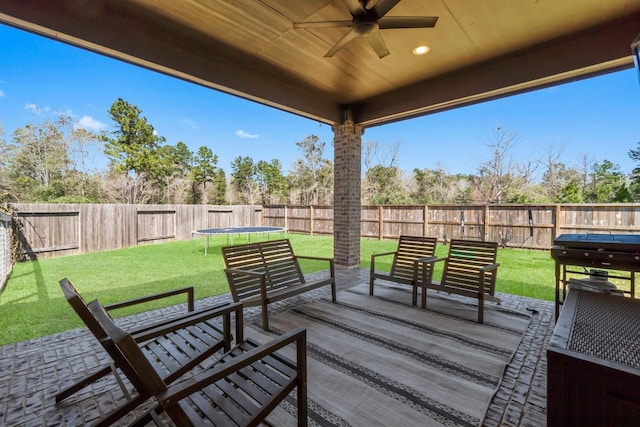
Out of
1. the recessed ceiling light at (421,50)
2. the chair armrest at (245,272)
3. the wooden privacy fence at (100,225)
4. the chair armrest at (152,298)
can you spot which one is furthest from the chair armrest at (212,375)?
the wooden privacy fence at (100,225)

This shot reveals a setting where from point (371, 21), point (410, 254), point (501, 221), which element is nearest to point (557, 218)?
point (501, 221)

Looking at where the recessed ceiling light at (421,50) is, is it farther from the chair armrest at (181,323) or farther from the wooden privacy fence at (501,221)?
→ the wooden privacy fence at (501,221)

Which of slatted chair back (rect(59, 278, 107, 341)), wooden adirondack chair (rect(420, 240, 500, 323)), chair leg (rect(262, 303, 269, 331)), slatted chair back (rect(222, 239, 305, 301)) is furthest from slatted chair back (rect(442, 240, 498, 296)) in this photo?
slatted chair back (rect(59, 278, 107, 341))

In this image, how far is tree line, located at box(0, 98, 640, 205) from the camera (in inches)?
490

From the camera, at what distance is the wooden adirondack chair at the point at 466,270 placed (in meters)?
3.43

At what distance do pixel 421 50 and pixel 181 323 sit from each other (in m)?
4.09

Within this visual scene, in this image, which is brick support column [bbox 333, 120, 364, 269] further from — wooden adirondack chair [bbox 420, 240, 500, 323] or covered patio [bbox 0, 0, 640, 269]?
wooden adirondack chair [bbox 420, 240, 500, 323]

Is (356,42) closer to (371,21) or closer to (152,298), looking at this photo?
(371,21)

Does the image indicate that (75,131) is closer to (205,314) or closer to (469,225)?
(205,314)

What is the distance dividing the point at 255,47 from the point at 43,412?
3979 millimetres

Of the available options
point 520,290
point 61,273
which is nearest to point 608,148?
point 520,290

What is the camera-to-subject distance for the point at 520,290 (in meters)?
4.34

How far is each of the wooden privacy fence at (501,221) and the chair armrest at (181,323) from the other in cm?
817

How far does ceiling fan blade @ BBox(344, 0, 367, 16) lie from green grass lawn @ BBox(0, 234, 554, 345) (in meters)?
4.01
